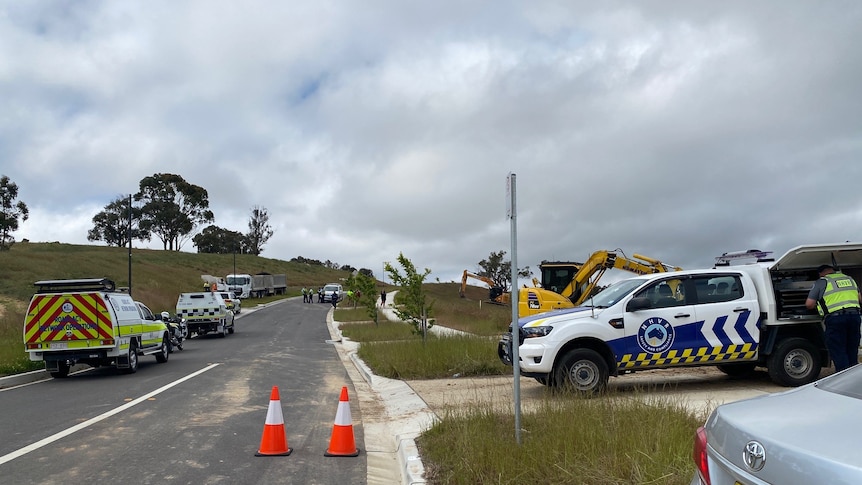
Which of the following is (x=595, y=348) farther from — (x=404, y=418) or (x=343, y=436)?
(x=343, y=436)

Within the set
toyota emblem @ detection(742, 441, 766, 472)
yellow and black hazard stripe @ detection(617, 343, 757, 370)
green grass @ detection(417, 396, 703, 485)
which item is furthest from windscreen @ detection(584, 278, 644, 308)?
A: toyota emblem @ detection(742, 441, 766, 472)

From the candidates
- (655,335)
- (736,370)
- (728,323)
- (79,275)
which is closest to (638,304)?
(655,335)

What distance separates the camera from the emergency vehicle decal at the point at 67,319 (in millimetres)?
14477

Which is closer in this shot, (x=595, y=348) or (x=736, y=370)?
(x=595, y=348)

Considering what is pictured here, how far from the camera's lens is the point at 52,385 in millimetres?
13430

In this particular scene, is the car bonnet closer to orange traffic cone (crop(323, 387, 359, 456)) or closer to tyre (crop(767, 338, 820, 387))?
orange traffic cone (crop(323, 387, 359, 456))

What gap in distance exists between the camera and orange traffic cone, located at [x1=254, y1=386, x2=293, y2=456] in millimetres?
7055

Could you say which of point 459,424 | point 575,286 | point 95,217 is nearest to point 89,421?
point 459,424

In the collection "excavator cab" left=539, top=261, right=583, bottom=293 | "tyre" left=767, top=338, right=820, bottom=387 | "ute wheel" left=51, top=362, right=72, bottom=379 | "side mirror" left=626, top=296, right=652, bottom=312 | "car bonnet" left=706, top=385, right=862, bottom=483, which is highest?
"excavator cab" left=539, top=261, right=583, bottom=293

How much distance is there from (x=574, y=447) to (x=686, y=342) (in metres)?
4.94

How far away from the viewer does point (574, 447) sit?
5309 mm

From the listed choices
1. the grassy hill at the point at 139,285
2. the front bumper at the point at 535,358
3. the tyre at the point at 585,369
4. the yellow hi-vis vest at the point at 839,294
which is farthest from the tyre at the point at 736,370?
the grassy hill at the point at 139,285

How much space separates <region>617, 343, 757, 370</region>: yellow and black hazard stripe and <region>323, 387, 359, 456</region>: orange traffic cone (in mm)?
4288

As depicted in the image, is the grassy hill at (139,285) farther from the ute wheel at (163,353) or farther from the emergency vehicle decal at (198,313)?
the emergency vehicle decal at (198,313)
